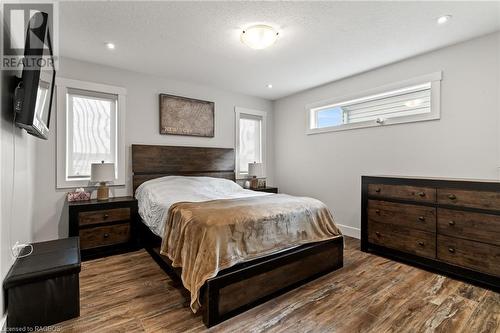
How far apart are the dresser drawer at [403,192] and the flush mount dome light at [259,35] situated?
2.24 meters

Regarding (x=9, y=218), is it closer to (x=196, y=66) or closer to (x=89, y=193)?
(x=89, y=193)

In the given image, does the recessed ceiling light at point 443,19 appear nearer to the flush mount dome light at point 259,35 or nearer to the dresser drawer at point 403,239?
the flush mount dome light at point 259,35

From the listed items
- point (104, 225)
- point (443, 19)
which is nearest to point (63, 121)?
point (104, 225)

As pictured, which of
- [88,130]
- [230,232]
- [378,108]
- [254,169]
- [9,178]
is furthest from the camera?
[254,169]

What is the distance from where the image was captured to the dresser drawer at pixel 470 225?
2.30 meters

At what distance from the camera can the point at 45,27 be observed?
1.62 metres

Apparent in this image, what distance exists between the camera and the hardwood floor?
5.96 ft

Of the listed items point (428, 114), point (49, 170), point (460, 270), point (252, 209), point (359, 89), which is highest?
point (359, 89)

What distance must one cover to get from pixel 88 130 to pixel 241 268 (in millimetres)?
2970

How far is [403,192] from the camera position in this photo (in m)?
2.93

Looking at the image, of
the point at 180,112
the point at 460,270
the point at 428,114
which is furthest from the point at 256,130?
the point at 460,270

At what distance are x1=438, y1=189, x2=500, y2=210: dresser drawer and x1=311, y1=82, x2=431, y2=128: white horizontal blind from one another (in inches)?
46.3

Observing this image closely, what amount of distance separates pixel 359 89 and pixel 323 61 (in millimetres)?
894

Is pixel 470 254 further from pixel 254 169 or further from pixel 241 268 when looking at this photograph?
pixel 254 169
